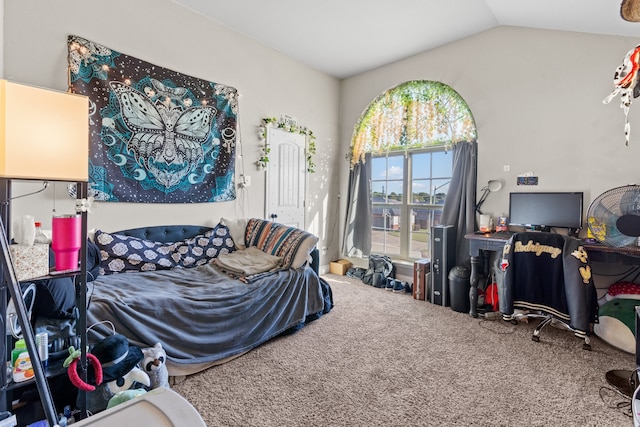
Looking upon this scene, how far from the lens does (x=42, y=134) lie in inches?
42.4

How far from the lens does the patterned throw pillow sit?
94.6 inches

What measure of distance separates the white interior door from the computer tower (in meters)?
1.75

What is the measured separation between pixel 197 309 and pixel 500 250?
2580mm

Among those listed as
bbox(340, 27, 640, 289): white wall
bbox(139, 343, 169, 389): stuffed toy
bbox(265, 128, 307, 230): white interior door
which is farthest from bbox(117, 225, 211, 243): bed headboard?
bbox(340, 27, 640, 289): white wall

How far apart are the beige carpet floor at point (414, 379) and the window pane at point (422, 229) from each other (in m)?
1.36

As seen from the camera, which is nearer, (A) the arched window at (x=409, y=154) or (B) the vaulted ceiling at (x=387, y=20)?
(B) the vaulted ceiling at (x=387, y=20)

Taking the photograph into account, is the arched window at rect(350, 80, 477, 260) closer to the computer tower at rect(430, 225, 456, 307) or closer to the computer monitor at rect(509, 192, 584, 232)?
the computer tower at rect(430, 225, 456, 307)

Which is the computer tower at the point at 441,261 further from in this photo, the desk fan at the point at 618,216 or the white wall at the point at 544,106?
the desk fan at the point at 618,216

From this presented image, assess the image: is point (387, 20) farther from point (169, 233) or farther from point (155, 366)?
point (155, 366)

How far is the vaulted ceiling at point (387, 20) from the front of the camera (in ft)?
8.33

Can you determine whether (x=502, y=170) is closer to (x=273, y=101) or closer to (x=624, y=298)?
(x=624, y=298)

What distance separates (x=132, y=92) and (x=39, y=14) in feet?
2.30

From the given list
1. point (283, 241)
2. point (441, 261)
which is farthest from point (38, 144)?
point (441, 261)

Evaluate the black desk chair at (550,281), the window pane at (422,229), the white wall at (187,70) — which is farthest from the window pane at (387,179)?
the black desk chair at (550,281)
